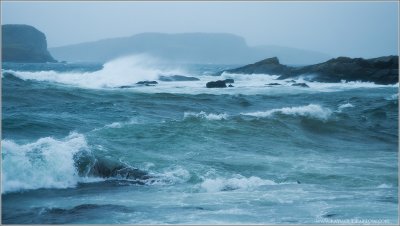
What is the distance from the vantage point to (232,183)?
5.42m

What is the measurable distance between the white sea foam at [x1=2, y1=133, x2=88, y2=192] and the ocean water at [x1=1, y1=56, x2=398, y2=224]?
0.5 inches

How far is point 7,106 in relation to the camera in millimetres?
10148

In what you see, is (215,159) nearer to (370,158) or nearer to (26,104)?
(370,158)

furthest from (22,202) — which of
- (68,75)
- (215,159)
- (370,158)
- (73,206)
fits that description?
(68,75)

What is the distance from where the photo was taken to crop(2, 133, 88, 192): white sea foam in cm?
500

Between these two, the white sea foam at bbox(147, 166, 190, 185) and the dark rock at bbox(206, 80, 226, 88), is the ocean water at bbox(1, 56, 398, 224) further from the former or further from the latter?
the dark rock at bbox(206, 80, 226, 88)

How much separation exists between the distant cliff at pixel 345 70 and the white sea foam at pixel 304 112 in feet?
32.8

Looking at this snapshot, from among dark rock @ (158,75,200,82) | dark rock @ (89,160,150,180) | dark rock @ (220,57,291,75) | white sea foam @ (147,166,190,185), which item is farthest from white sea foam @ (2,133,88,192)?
dark rock @ (220,57,291,75)

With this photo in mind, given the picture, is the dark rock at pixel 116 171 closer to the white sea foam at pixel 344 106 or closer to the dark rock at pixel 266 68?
the white sea foam at pixel 344 106

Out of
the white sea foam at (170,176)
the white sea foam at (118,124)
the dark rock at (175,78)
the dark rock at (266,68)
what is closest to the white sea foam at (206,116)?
the white sea foam at (118,124)

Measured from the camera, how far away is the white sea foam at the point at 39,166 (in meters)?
5.00

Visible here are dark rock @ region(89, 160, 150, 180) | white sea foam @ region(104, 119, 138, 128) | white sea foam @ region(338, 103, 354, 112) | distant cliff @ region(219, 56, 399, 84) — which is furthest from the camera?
distant cliff @ region(219, 56, 399, 84)

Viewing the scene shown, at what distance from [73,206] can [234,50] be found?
5690 millimetres

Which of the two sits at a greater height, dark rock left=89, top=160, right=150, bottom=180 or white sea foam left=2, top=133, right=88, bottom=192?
white sea foam left=2, top=133, right=88, bottom=192
